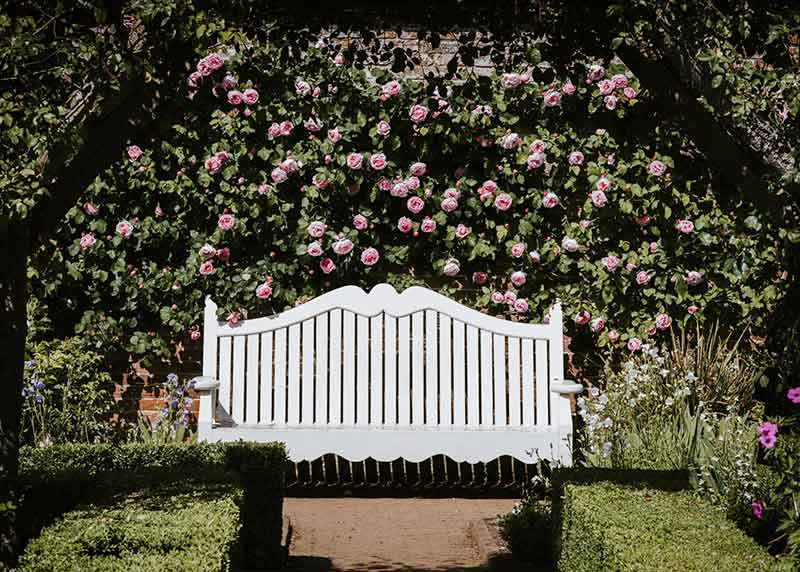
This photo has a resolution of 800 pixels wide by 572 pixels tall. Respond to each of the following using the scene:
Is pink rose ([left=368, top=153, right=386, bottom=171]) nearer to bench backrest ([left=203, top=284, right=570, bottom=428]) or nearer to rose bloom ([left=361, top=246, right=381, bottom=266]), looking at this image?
rose bloom ([left=361, top=246, right=381, bottom=266])

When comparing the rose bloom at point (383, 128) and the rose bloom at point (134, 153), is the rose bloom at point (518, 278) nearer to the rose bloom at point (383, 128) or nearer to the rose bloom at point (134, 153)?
the rose bloom at point (383, 128)

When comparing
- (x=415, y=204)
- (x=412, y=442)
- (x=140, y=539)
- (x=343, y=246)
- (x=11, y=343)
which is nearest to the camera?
(x=140, y=539)

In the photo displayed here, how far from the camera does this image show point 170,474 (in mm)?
4215

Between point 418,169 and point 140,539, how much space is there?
4353mm

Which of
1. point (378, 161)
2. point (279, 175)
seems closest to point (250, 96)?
point (279, 175)

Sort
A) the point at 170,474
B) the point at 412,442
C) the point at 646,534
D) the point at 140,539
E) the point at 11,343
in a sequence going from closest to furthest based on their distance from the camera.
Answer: the point at 140,539
the point at 646,534
the point at 11,343
the point at 170,474
the point at 412,442

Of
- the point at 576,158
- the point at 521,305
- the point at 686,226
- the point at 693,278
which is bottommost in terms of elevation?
the point at 521,305

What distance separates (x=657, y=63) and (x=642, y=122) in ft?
12.6

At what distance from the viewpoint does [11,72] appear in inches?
137

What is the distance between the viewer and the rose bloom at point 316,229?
697 centimetres

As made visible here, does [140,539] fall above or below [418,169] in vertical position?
below

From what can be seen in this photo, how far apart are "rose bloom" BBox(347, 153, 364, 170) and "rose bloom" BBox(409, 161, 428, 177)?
335 millimetres

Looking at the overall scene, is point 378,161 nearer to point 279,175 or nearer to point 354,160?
point 354,160

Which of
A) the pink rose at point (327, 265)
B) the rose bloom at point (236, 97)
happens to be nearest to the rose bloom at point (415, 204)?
the pink rose at point (327, 265)
